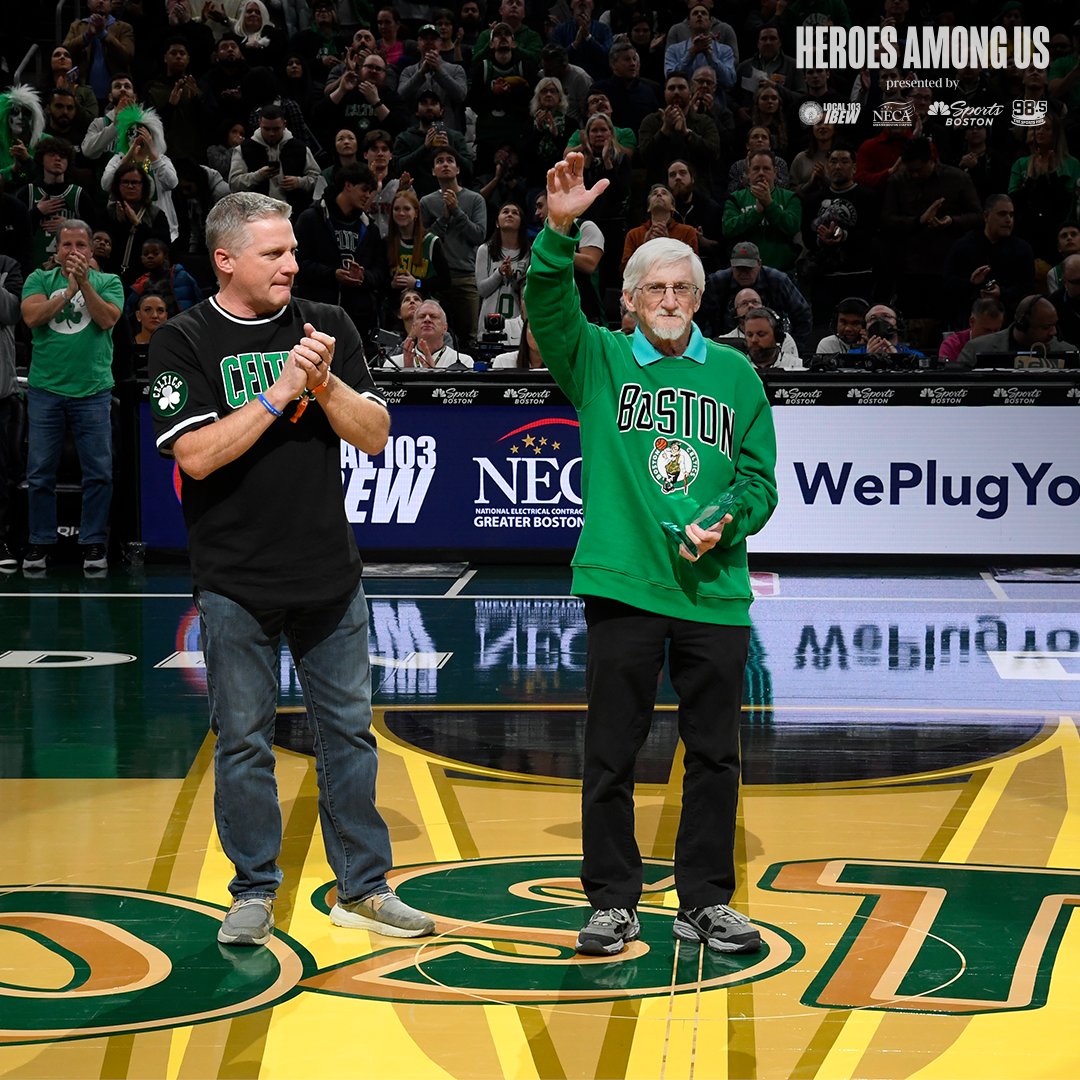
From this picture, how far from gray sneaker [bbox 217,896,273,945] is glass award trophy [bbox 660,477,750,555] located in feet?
5.11

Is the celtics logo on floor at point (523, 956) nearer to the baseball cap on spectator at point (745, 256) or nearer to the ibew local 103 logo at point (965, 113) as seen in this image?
the baseball cap on spectator at point (745, 256)

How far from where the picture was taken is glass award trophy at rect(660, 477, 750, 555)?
4504mm

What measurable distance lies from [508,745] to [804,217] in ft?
→ 29.2

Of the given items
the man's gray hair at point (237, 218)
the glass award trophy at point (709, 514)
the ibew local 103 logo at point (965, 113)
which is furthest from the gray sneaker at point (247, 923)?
the ibew local 103 logo at point (965, 113)

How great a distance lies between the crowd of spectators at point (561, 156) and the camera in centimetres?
1332

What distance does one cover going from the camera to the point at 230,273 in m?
4.61

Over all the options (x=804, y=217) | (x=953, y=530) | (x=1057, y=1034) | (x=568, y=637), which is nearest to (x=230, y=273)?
(x=1057, y=1034)

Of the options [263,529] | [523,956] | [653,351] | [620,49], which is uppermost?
[620,49]

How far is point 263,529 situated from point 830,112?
12.2 meters

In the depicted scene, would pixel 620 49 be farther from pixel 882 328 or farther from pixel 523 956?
pixel 523 956

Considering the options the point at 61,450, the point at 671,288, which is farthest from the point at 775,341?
the point at 671,288

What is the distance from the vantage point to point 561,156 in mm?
15125

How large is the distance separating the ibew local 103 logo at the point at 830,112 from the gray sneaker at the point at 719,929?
39.3ft

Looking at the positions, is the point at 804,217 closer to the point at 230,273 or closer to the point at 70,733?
the point at 70,733
